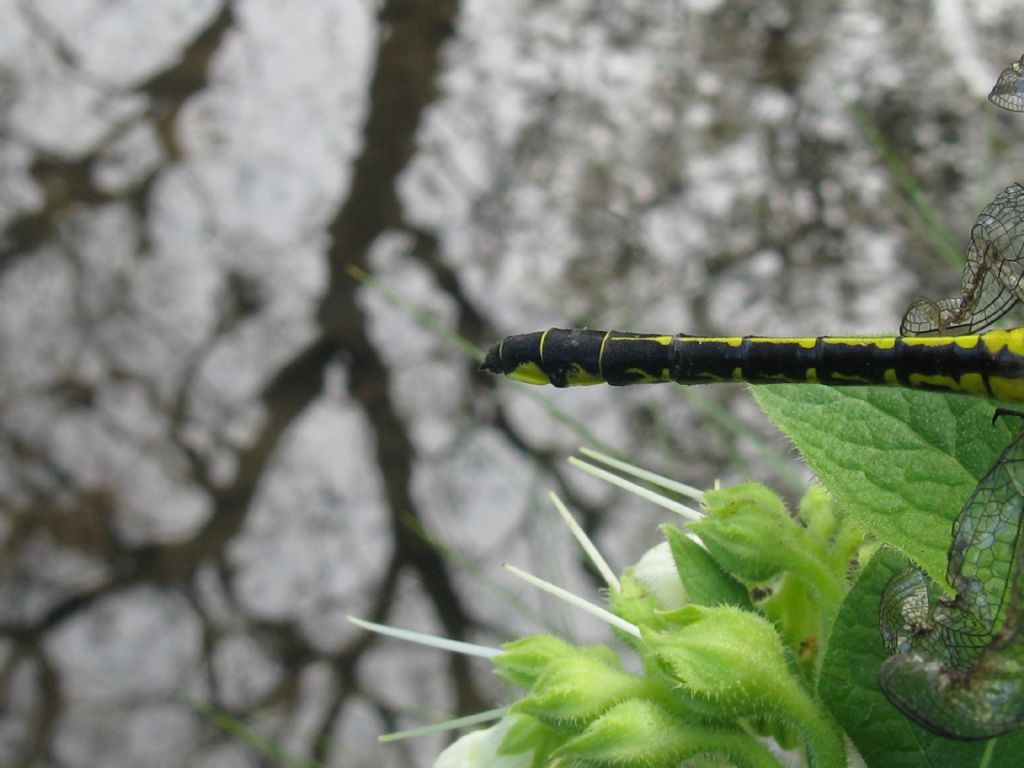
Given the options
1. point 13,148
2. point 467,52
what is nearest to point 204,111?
point 13,148

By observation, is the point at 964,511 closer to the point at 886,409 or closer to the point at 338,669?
the point at 886,409

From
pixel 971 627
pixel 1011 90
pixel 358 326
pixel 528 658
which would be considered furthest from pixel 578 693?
pixel 358 326

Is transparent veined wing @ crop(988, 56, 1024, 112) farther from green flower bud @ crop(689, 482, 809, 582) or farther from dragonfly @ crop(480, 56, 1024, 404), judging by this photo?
green flower bud @ crop(689, 482, 809, 582)

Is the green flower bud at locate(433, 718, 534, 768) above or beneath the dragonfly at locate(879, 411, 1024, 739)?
beneath

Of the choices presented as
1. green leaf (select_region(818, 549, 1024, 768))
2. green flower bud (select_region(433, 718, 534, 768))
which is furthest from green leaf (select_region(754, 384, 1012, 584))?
green flower bud (select_region(433, 718, 534, 768))

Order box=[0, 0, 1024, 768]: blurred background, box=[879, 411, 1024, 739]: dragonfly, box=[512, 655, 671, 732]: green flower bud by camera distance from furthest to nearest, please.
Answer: box=[0, 0, 1024, 768]: blurred background
box=[512, 655, 671, 732]: green flower bud
box=[879, 411, 1024, 739]: dragonfly

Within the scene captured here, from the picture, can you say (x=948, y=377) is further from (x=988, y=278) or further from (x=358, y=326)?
(x=358, y=326)
